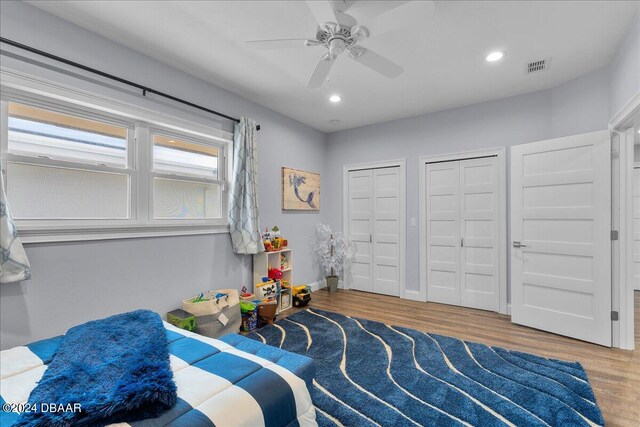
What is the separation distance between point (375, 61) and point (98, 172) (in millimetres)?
2444

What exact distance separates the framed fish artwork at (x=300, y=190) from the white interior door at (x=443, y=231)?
180 centimetres

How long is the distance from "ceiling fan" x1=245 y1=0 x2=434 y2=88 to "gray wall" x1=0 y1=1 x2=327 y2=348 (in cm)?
139

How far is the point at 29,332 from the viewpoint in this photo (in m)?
2.03

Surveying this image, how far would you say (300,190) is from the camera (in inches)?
179

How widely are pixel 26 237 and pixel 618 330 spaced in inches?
198

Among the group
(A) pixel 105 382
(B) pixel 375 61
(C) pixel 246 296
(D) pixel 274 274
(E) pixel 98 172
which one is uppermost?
(B) pixel 375 61

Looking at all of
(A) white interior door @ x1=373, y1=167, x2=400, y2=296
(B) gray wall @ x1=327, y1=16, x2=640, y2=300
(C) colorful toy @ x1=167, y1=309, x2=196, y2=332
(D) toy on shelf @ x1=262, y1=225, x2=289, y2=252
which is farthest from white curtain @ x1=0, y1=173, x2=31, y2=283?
(A) white interior door @ x1=373, y1=167, x2=400, y2=296

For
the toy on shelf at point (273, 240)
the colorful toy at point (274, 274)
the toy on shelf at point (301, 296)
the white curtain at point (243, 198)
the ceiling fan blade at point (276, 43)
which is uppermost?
the ceiling fan blade at point (276, 43)

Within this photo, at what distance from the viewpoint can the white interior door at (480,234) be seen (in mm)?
3758

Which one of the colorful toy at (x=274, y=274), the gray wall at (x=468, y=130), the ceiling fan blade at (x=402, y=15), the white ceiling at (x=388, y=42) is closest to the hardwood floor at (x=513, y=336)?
the colorful toy at (x=274, y=274)

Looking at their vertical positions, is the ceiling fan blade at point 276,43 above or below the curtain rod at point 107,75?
above

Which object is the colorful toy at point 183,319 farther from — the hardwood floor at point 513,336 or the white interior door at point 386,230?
the white interior door at point 386,230

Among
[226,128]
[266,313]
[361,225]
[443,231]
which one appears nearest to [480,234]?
[443,231]

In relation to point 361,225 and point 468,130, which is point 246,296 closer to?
point 361,225
